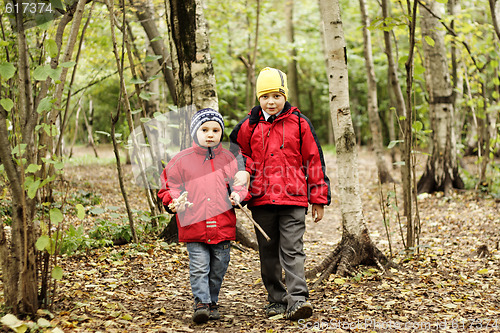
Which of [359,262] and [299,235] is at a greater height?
[299,235]

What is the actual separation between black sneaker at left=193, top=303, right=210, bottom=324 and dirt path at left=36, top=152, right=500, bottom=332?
0.14ft

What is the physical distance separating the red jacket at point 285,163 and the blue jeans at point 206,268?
46cm

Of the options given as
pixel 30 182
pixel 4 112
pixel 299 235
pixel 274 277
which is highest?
pixel 4 112

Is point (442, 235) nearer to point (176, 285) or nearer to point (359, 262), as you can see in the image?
point (359, 262)

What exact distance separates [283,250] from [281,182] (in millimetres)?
534

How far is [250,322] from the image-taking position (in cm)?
314

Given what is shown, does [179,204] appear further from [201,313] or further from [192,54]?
[192,54]

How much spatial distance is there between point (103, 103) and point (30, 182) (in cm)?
2153

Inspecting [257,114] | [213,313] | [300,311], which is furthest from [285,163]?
[213,313]

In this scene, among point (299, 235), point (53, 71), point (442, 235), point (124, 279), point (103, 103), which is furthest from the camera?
point (103, 103)

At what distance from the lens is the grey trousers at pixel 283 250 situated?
3153mm

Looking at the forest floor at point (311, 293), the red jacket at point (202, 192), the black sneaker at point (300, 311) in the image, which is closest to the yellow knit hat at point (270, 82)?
the red jacket at point (202, 192)

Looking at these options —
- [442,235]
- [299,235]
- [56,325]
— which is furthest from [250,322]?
[442,235]

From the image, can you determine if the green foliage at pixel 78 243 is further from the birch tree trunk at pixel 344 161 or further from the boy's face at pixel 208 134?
the birch tree trunk at pixel 344 161
